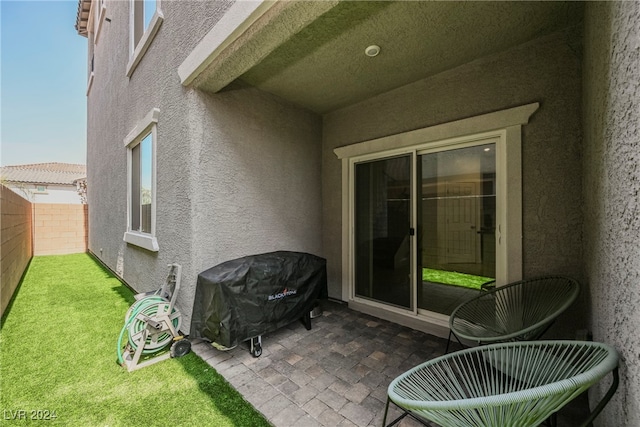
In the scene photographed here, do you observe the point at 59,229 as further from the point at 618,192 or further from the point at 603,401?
the point at 618,192

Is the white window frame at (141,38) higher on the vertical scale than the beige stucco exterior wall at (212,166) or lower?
higher

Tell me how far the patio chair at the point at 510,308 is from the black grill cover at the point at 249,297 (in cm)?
187

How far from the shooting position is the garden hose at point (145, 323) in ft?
9.04

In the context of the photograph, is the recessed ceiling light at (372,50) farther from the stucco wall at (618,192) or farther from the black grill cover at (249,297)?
the black grill cover at (249,297)

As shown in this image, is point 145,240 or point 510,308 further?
point 145,240

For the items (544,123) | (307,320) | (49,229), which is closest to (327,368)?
(307,320)

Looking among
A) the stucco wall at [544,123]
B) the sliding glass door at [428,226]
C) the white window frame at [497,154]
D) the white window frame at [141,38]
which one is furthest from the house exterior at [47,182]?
the stucco wall at [544,123]

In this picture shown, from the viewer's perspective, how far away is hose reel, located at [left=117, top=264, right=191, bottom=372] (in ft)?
8.84

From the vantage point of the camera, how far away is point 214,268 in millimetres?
3115

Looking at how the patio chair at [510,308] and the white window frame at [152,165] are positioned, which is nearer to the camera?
the patio chair at [510,308]

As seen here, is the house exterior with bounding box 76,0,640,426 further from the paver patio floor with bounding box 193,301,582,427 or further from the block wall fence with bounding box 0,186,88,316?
the block wall fence with bounding box 0,186,88,316

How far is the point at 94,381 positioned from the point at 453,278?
431 centimetres

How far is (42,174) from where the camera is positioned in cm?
2320

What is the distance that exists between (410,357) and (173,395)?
2463 millimetres
